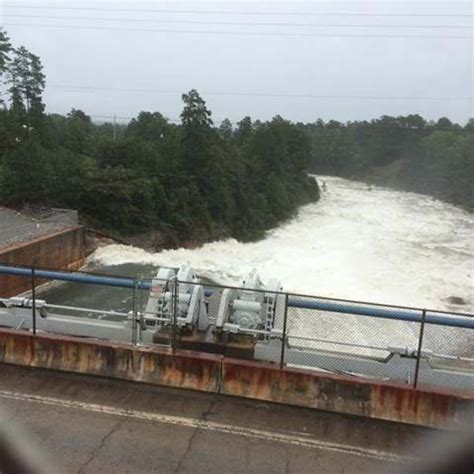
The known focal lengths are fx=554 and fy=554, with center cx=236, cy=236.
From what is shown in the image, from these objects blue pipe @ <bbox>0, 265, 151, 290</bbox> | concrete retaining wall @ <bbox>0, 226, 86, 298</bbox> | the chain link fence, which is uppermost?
blue pipe @ <bbox>0, 265, 151, 290</bbox>

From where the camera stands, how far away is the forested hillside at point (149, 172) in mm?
40406

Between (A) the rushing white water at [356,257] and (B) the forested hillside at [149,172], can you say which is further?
(B) the forested hillside at [149,172]

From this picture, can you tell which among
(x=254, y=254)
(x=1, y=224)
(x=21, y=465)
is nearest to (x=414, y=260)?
(x=254, y=254)

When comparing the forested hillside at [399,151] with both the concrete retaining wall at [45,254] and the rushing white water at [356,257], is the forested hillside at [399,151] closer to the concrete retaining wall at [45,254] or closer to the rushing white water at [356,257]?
the rushing white water at [356,257]

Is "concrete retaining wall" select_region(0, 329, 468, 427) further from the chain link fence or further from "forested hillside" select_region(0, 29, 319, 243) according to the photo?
"forested hillside" select_region(0, 29, 319, 243)

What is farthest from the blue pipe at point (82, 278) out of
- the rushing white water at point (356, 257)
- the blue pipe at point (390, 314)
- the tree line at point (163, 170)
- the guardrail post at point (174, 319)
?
the tree line at point (163, 170)

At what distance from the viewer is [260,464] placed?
5.80 meters

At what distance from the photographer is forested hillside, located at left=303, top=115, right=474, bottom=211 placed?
101938mm

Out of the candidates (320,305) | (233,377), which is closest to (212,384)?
(233,377)

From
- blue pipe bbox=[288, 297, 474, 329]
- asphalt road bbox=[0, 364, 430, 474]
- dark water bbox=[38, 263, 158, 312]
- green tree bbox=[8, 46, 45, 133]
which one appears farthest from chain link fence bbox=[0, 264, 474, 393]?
green tree bbox=[8, 46, 45, 133]

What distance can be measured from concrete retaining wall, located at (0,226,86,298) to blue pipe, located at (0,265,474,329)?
17.5 m

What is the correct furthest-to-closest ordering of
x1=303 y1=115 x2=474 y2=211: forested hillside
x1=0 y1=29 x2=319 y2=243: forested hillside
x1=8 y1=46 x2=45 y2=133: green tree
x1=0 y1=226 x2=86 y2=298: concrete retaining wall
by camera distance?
x1=303 y1=115 x2=474 y2=211: forested hillside < x1=8 y1=46 x2=45 y2=133: green tree < x1=0 y1=29 x2=319 y2=243: forested hillside < x1=0 y1=226 x2=86 y2=298: concrete retaining wall

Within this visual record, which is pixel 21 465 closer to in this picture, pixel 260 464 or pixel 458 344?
pixel 260 464

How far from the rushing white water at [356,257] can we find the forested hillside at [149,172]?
332cm
